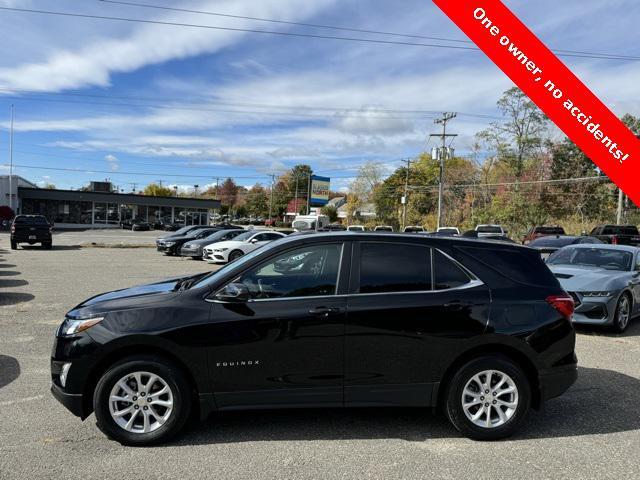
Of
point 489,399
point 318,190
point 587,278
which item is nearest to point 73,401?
point 489,399

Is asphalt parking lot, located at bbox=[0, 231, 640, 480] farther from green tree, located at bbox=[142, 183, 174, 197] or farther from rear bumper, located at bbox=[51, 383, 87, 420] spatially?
green tree, located at bbox=[142, 183, 174, 197]

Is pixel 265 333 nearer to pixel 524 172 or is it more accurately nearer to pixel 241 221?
pixel 524 172

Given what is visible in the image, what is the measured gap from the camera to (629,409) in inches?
189

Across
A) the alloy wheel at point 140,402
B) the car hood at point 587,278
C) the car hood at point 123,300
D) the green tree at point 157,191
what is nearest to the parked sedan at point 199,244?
the car hood at point 587,278

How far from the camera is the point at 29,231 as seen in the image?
25.1 meters

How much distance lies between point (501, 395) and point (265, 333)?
2.04 meters

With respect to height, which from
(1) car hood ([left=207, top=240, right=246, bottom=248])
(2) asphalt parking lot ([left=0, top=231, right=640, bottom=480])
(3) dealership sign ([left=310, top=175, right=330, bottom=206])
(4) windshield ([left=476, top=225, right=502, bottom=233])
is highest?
(3) dealership sign ([left=310, top=175, right=330, bottom=206])

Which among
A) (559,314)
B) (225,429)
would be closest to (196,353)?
(225,429)

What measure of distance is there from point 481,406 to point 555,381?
705 millimetres

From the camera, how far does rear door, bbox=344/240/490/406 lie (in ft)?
13.1

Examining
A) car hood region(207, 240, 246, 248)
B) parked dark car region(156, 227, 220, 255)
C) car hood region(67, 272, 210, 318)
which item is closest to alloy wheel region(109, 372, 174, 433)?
car hood region(67, 272, 210, 318)

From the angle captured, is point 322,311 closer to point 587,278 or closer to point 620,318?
point 587,278

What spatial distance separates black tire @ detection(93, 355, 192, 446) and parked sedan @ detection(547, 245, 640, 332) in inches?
249

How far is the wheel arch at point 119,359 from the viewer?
388 cm
